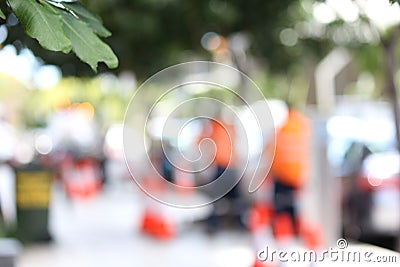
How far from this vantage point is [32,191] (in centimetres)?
1033

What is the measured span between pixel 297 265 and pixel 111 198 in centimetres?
1251

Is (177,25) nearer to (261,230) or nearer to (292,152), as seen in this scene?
(261,230)

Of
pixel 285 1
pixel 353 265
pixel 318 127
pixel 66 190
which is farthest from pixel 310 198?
pixel 66 190

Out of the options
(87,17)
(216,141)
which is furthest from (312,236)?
(87,17)

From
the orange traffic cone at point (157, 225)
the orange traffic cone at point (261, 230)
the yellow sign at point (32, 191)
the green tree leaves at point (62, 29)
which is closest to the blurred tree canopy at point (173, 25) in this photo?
the orange traffic cone at point (261, 230)

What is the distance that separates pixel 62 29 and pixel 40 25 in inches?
2.8

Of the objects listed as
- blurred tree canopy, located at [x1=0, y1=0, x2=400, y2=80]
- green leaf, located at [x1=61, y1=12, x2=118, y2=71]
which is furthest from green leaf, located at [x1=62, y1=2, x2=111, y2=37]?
blurred tree canopy, located at [x1=0, y1=0, x2=400, y2=80]

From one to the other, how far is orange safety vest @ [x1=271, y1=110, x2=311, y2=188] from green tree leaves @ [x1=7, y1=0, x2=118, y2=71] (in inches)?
247

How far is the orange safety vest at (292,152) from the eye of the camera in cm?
848

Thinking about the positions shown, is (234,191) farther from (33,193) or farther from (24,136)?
(24,136)

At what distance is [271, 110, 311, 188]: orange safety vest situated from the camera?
8.48 metres

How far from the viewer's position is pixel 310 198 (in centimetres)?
809

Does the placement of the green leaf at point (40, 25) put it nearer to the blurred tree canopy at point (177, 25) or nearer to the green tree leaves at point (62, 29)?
the green tree leaves at point (62, 29)

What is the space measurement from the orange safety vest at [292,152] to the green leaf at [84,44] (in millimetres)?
6293
